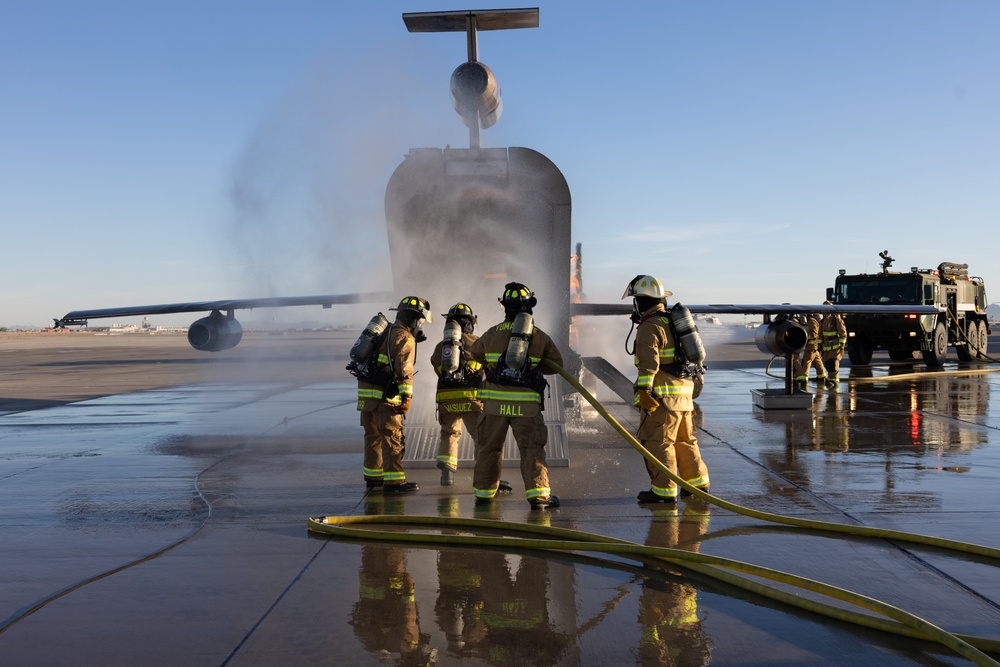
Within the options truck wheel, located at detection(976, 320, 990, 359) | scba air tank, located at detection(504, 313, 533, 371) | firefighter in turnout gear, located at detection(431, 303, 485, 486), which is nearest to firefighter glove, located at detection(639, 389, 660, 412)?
scba air tank, located at detection(504, 313, 533, 371)

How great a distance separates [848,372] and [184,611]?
21.1m

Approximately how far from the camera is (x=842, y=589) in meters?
4.27

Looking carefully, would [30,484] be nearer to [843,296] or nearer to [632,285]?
[632,285]

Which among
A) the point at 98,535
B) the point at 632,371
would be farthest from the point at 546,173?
the point at 632,371

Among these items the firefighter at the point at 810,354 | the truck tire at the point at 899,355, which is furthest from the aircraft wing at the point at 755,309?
the truck tire at the point at 899,355

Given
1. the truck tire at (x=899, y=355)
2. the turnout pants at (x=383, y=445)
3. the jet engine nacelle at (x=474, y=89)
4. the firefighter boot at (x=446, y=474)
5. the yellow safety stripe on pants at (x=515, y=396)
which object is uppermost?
the jet engine nacelle at (x=474, y=89)

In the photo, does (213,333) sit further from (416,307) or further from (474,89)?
(416,307)

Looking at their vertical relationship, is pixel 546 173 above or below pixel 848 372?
above

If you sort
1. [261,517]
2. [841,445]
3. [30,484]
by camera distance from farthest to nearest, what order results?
[841,445] → [30,484] → [261,517]

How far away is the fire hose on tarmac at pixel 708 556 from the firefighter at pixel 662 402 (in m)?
0.24

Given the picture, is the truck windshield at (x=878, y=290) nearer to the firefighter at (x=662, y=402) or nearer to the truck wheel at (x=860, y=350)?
the truck wheel at (x=860, y=350)

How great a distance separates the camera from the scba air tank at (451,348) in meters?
7.41

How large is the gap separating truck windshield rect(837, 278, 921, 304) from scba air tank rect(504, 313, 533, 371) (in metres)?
18.8

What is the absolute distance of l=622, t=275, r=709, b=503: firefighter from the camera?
6684 millimetres
